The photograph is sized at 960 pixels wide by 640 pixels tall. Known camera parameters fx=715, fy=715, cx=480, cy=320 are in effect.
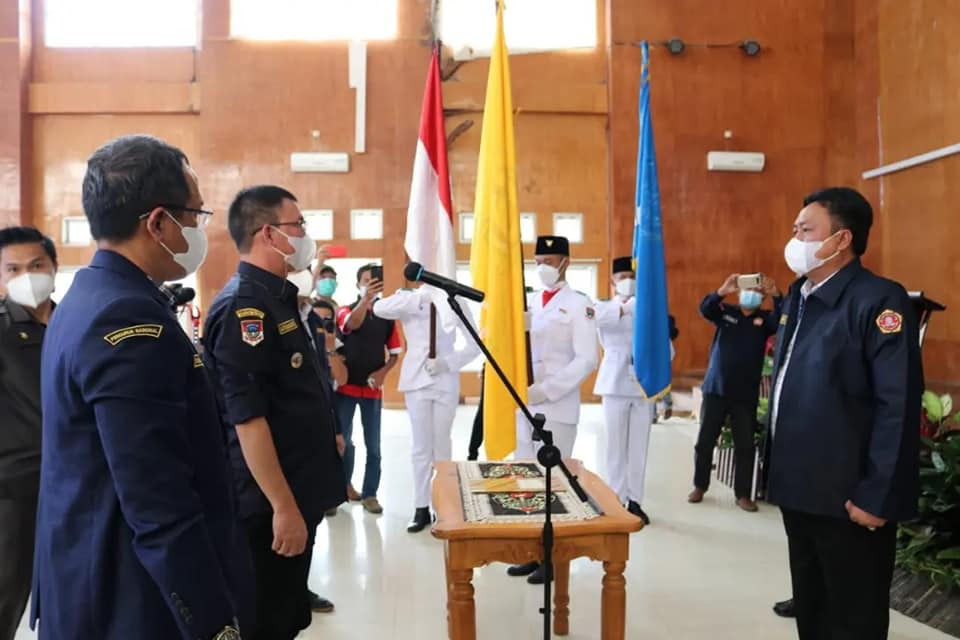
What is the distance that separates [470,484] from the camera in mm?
2506

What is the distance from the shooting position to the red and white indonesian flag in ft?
13.3

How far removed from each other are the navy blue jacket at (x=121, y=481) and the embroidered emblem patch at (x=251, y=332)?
0.61 metres

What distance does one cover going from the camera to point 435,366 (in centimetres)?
419

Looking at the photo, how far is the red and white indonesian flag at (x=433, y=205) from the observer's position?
407 cm

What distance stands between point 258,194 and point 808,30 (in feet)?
32.3

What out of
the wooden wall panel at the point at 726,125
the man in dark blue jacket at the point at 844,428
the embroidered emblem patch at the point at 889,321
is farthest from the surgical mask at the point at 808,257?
the wooden wall panel at the point at 726,125

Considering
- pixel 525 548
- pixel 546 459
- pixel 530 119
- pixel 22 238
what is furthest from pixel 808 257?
pixel 530 119

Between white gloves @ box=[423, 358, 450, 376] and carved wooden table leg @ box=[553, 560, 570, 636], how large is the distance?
1679mm

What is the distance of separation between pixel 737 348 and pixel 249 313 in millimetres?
3603

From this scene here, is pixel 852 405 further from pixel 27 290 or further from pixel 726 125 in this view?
pixel 726 125

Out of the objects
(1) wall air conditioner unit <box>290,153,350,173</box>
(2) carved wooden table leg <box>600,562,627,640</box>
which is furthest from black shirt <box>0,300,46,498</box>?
(1) wall air conditioner unit <box>290,153,350,173</box>

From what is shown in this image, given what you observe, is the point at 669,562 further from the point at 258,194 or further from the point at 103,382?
the point at 103,382

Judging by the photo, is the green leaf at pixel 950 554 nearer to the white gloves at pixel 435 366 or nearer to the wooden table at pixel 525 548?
the wooden table at pixel 525 548

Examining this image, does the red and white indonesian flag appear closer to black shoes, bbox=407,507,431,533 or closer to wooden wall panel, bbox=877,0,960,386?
black shoes, bbox=407,507,431,533
